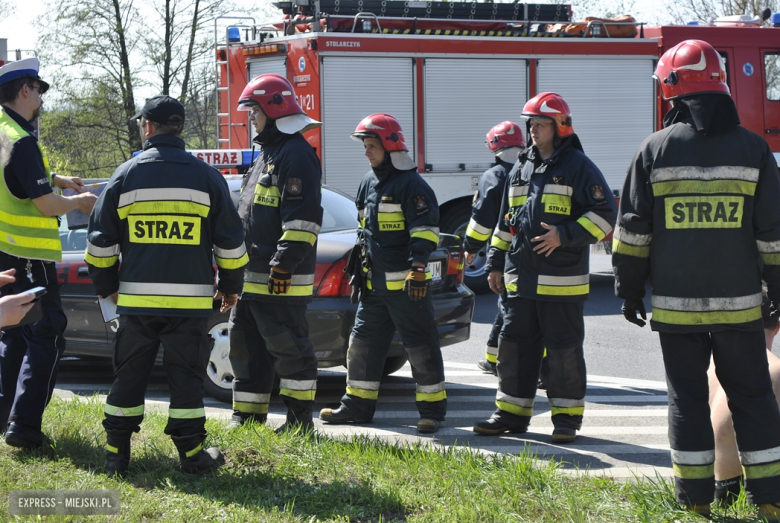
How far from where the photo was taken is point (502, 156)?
7.69 metres

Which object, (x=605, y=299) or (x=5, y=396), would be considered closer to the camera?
(x=5, y=396)

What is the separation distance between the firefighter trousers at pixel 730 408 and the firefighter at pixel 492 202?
2222 mm

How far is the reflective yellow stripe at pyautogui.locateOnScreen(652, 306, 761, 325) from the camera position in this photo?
379cm

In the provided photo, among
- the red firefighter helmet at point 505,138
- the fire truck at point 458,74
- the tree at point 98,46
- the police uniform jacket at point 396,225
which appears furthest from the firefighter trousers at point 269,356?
the tree at point 98,46

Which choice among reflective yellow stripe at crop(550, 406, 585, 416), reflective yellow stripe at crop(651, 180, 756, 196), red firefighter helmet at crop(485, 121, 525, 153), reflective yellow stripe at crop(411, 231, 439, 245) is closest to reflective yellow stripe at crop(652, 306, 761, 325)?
reflective yellow stripe at crop(651, 180, 756, 196)

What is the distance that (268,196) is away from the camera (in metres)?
5.34

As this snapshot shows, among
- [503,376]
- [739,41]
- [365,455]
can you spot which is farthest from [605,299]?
[365,455]

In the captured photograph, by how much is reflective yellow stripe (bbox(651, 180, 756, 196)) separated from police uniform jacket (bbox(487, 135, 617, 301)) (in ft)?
4.94

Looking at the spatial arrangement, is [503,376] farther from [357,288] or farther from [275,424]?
[275,424]

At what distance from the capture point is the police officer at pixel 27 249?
4828mm

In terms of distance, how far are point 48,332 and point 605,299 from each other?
810cm

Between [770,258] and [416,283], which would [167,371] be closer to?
[416,283]

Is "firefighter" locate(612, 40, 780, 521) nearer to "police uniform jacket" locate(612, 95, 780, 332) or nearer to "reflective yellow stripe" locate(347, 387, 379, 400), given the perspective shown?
"police uniform jacket" locate(612, 95, 780, 332)

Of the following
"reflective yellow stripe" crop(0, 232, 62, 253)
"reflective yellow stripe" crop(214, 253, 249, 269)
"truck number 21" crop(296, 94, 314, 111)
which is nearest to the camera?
"reflective yellow stripe" crop(214, 253, 249, 269)
